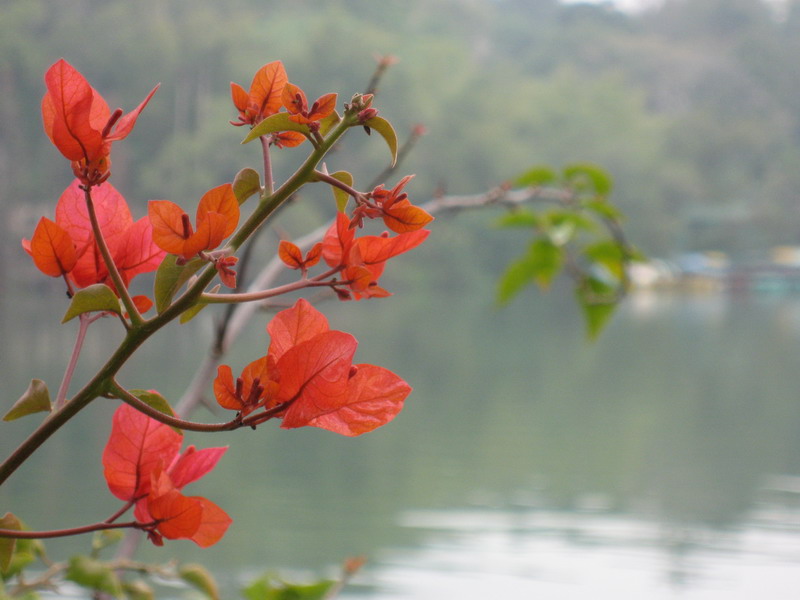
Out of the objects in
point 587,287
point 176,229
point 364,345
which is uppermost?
point 364,345

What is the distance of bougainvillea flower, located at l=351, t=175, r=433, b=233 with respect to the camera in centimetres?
14

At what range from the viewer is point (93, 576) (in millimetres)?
298

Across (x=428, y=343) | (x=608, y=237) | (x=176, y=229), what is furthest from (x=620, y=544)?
(x=428, y=343)

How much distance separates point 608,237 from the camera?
519mm

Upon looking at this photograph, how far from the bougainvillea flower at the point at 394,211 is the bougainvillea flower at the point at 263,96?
0.03 metres

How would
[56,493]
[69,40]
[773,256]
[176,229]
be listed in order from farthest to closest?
[773,256], [69,40], [56,493], [176,229]

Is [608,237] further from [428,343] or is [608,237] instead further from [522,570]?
[428,343]

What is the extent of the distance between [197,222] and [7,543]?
2.6 inches

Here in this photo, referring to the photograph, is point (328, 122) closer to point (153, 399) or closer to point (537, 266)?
point (153, 399)

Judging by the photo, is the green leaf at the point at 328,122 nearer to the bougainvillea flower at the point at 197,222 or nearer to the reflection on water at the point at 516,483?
the bougainvillea flower at the point at 197,222

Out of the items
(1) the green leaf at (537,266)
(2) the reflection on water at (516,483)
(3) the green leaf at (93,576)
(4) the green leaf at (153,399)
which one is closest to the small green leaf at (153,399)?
(4) the green leaf at (153,399)

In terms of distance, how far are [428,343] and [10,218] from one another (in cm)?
422

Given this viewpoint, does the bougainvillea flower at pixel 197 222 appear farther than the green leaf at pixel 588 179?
No

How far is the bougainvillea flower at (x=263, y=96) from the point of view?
0.16 metres
